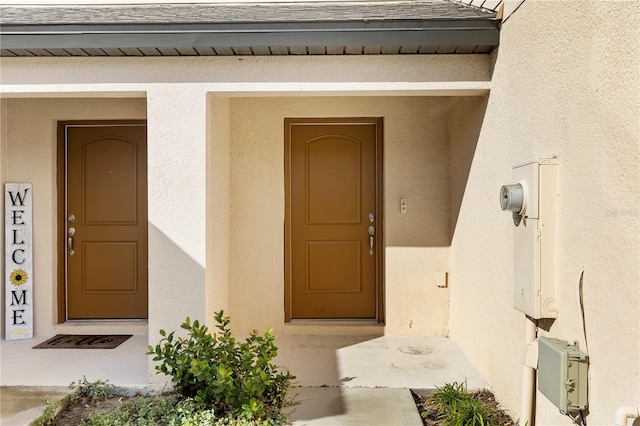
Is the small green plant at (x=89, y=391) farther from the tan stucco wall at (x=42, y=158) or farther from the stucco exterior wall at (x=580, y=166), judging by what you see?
the stucco exterior wall at (x=580, y=166)

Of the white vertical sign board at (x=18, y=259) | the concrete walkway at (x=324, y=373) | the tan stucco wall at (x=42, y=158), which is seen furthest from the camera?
the tan stucco wall at (x=42, y=158)

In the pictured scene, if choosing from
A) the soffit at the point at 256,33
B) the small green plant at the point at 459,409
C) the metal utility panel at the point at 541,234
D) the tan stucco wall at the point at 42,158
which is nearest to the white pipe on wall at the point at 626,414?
the metal utility panel at the point at 541,234

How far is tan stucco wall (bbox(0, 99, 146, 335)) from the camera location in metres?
5.51

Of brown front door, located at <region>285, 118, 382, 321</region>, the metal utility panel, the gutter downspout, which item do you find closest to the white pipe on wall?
the metal utility panel

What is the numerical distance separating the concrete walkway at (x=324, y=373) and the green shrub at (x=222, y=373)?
30 centimetres

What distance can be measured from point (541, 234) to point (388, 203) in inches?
111

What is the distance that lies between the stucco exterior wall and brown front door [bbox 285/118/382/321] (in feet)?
6.39

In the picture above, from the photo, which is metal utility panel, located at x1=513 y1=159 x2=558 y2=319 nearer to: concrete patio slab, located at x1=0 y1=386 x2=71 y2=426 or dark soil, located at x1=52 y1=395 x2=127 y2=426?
Answer: dark soil, located at x1=52 y1=395 x2=127 y2=426

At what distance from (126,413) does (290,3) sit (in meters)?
3.60

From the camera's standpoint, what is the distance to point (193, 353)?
3.54m

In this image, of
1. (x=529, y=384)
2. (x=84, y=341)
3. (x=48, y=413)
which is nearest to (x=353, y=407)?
(x=529, y=384)

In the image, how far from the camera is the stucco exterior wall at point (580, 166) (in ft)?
6.86

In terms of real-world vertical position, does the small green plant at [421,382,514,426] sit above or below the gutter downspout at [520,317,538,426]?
below

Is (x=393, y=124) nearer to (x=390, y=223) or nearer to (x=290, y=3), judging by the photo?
(x=390, y=223)
